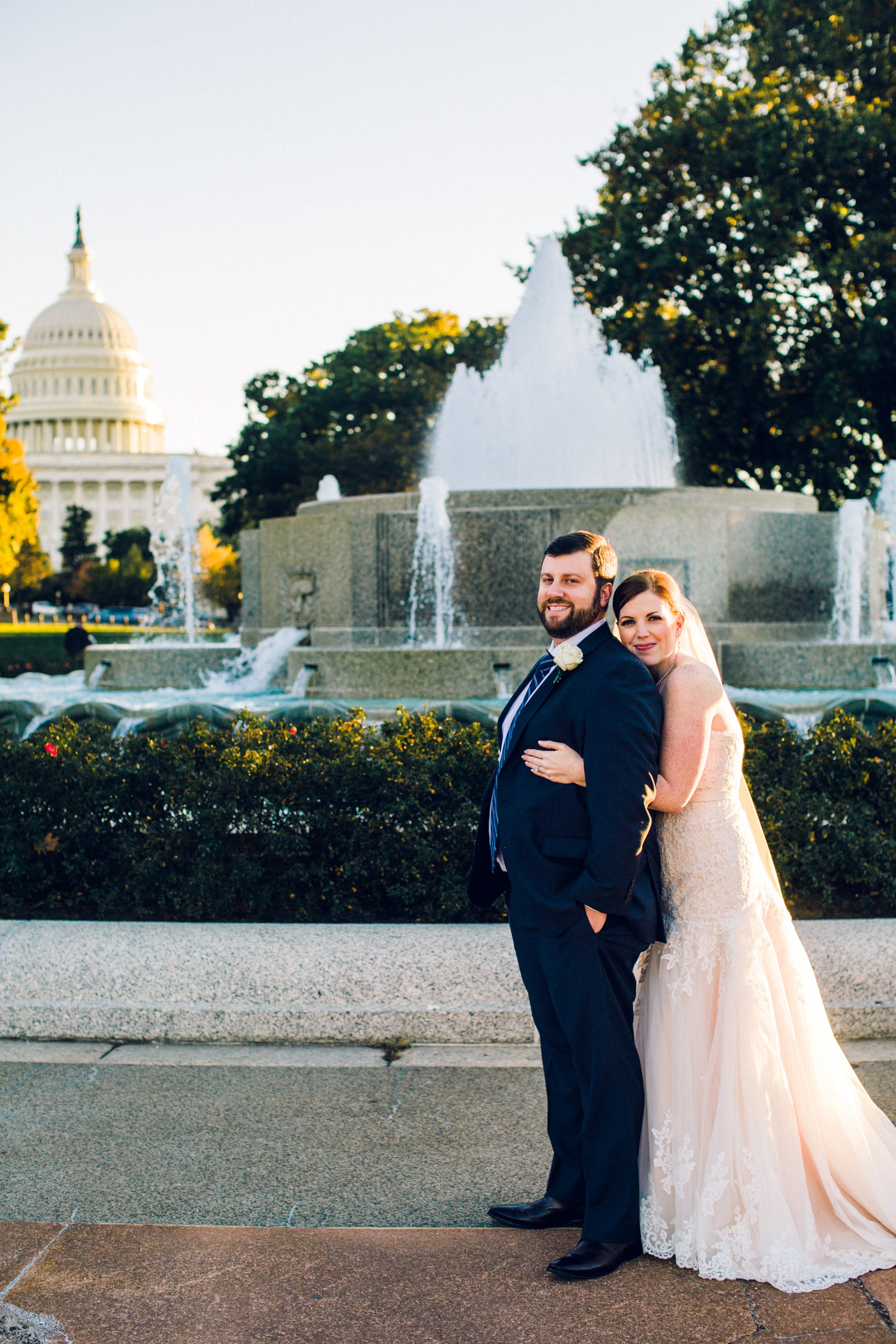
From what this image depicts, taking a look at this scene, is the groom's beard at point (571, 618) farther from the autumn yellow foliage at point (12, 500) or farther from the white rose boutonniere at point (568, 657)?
the autumn yellow foliage at point (12, 500)

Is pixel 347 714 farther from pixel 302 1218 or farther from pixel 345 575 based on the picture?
pixel 345 575

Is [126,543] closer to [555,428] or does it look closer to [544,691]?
[555,428]

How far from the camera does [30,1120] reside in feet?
12.8

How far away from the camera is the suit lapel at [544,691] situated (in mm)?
Result: 3133

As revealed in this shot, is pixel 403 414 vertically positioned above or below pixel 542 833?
above

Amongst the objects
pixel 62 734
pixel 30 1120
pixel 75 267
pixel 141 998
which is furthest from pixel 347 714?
pixel 75 267

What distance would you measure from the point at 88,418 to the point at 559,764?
157012mm

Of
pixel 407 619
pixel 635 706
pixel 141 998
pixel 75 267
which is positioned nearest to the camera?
pixel 635 706

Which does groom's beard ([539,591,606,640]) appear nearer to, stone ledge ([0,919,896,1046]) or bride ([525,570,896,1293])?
bride ([525,570,896,1293])

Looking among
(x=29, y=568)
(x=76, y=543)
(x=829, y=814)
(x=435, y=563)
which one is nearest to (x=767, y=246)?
(x=435, y=563)

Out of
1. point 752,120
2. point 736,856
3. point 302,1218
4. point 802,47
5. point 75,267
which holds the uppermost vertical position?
point 75,267

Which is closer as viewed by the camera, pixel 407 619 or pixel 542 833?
pixel 542 833

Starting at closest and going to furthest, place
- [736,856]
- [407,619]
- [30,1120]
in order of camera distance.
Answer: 1. [736,856]
2. [30,1120]
3. [407,619]

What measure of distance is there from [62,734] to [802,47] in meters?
27.7
